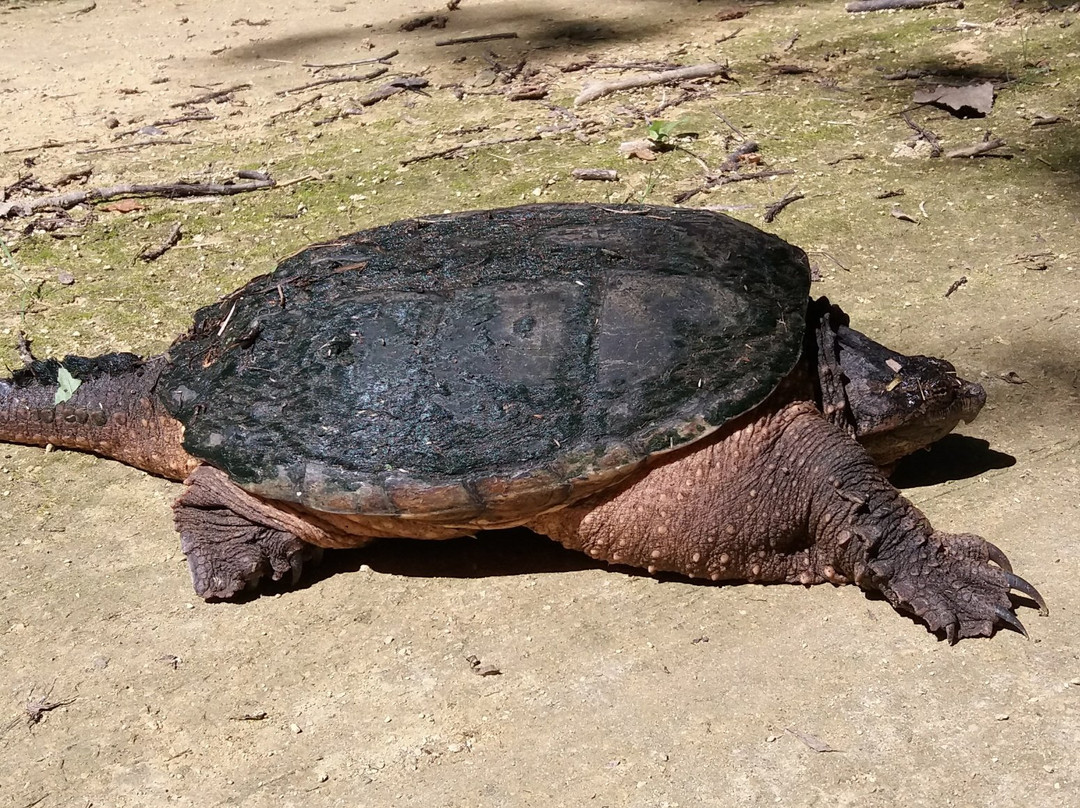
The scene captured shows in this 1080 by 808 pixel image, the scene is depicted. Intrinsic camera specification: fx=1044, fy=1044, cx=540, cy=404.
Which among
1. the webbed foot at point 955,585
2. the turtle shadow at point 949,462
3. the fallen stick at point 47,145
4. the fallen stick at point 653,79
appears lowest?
the turtle shadow at point 949,462

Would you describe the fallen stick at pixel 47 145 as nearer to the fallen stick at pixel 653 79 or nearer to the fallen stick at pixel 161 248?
the fallen stick at pixel 161 248

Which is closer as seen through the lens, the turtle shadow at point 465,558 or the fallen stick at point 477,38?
the turtle shadow at point 465,558

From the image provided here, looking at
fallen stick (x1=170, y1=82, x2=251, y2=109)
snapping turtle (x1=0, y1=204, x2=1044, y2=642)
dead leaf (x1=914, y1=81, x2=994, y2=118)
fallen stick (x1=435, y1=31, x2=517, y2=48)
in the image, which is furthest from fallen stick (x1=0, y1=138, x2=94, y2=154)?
dead leaf (x1=914, y1=81, x2=994, y2=118)

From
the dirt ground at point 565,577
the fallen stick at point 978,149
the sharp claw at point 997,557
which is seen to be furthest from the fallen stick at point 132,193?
the sharp claw at point 997,557

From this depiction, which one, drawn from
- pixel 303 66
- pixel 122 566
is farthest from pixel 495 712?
pixel 303 66

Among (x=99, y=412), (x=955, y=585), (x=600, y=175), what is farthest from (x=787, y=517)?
(x=600, y=175)

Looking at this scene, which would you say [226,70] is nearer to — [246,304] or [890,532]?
[246,304]
